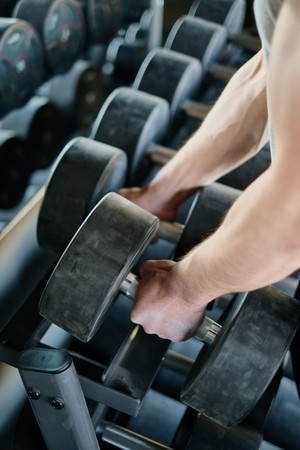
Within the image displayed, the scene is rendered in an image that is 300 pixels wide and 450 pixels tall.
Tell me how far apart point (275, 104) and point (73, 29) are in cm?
123

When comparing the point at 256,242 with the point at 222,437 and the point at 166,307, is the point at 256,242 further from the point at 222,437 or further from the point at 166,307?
the point at 222,437

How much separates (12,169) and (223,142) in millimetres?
666

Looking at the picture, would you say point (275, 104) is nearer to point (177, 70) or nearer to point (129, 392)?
point (129, 392)

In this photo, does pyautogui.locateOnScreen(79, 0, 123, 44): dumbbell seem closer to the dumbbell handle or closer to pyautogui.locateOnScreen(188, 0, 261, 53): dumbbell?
pyautogui.locateOnScreen(188, 0, 261, 53): dumbbell

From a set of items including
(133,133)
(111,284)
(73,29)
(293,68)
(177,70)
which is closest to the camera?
(293,68)

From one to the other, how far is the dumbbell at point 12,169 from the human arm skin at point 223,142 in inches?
17.4

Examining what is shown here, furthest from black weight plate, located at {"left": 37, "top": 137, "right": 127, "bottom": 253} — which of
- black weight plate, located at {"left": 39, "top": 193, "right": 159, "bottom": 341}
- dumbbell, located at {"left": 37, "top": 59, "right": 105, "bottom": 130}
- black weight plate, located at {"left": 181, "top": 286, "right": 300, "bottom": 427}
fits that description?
dumbbell, located at {"left": 37, "top": 59, "right": 105, "bottom": 130}

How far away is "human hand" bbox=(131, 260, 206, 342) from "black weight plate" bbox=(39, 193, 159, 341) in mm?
52

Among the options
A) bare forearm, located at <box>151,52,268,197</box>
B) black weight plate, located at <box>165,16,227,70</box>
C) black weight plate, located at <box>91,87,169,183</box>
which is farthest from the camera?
black weight plate, located at <box>165,16,227,70</box>

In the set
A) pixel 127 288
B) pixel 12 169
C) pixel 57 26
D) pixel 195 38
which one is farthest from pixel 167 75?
pixel 127 288

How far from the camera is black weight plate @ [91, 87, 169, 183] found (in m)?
1.19

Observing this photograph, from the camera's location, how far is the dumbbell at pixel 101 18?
171cm

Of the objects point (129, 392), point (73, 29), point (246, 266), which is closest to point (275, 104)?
point (246, 266)

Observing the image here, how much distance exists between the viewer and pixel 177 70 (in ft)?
4.58
